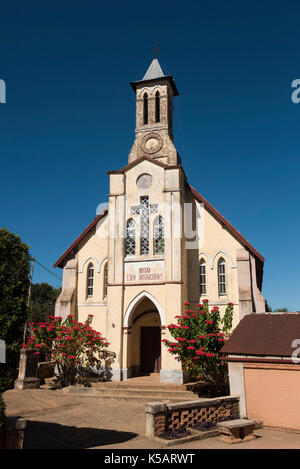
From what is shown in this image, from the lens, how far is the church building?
19.1 m

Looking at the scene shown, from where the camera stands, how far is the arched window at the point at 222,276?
66.1 ft

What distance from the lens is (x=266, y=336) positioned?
474 inches

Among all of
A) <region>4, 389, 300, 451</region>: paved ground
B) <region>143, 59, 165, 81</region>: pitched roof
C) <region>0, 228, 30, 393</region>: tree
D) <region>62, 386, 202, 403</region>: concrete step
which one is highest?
<region>143, 59, 165, 81</region>: pitched roof

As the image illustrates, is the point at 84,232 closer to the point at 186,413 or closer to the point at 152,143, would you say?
the point at 152,143

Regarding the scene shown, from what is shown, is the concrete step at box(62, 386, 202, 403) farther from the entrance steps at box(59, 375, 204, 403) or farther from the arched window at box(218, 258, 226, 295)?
the arched window at box(218, 258, 226, 295)

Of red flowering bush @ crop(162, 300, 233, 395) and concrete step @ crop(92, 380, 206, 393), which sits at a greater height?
red flowering bush @ crop(162, 300, 233, 395)

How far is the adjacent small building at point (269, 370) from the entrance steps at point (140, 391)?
455cm

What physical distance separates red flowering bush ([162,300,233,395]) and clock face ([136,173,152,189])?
8167mm

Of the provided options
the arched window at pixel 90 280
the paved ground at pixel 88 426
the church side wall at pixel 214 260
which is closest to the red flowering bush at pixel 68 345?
the paved ground at pixel 88 426

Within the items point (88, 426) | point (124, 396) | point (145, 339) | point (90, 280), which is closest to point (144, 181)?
point (90, 280)

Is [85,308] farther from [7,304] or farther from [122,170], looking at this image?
[7,304]

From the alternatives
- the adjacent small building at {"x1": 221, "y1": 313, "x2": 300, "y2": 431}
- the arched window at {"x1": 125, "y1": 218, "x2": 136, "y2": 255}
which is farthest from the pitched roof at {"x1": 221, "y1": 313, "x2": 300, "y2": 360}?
the arched window at {"x1": 125, "y1": 218, "x2": 136, "y2": 255}

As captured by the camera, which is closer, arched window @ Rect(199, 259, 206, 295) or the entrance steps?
the entrance steps
